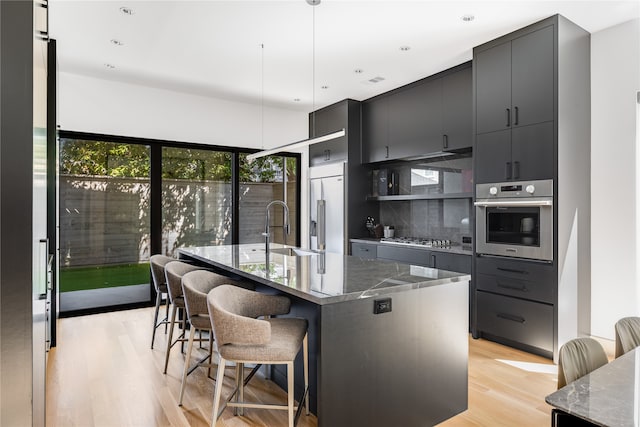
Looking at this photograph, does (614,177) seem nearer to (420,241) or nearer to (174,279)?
(420,241)

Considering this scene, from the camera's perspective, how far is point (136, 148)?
215 inches

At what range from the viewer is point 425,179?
214 inches

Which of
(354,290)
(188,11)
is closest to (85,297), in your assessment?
(188,11)

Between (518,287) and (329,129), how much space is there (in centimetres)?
372

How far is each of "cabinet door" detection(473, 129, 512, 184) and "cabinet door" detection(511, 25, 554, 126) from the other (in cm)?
20

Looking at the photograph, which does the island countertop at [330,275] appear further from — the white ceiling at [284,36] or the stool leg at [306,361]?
the white ceiling at [284,36]

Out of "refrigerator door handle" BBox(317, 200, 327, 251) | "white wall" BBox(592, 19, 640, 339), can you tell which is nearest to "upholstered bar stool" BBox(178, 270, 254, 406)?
"white wall" BBox(592, 19, 640, 339)

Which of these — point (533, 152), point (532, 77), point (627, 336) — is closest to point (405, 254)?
point (533, 152)

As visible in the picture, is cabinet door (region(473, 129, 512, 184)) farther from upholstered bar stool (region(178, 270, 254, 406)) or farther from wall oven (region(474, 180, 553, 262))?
upholstered bar stool (region(178, 270, 254, 406))

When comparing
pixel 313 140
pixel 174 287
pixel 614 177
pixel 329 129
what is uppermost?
pixel 329 129

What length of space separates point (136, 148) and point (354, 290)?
14.6ft

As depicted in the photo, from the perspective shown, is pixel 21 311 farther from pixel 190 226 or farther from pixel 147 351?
pixel 190 226

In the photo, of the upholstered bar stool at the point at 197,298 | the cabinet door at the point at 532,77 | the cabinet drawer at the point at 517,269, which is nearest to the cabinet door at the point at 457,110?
the cabinet door at the point at 532,77

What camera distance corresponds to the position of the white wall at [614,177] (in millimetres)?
3502
